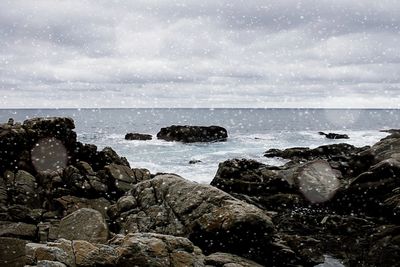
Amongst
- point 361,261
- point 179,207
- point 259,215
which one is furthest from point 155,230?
point 361,261

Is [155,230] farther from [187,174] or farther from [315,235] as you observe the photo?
[187,174]

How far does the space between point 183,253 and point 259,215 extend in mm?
3322

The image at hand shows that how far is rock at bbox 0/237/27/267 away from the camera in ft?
24.7

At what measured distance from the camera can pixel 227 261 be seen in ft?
38.7

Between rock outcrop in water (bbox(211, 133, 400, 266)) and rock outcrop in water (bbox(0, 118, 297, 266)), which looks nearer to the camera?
rock outcrop in water (bbox(0, 118, 297, 266))

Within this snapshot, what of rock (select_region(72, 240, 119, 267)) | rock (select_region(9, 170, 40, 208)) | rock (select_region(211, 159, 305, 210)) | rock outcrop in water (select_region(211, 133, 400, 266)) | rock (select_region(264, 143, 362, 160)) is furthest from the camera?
rock (select_region(264, 143, 362, 160))

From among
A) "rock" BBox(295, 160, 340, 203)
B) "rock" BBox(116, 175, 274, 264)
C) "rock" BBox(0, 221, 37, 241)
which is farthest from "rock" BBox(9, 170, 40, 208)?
"rock" BBox(295, 160, 340, 203)

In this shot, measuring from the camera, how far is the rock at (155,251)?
10.3 metres

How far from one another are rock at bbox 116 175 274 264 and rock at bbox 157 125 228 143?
2207 inches

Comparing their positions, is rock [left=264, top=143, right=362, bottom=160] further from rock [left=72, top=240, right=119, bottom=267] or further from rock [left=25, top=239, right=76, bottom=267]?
rock [left=25, top=239, right=76, bottom=267]

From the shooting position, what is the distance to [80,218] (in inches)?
569

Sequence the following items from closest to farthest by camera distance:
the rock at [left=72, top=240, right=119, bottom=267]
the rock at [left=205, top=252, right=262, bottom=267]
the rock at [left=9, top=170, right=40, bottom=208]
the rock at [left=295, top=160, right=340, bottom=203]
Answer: the rock at [left=72, top=240, right=119, bottom=267]
the rock at [left=205, top=252, right=262, bottom=267]
the rock at [left=9, top=170, right=40, bottom=208]
the rock at [left=295, top=160, right=340, bottom=203]

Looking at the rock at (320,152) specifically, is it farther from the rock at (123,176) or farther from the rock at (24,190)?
the rock at (24,190)

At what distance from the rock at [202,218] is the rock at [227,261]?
0.83m
